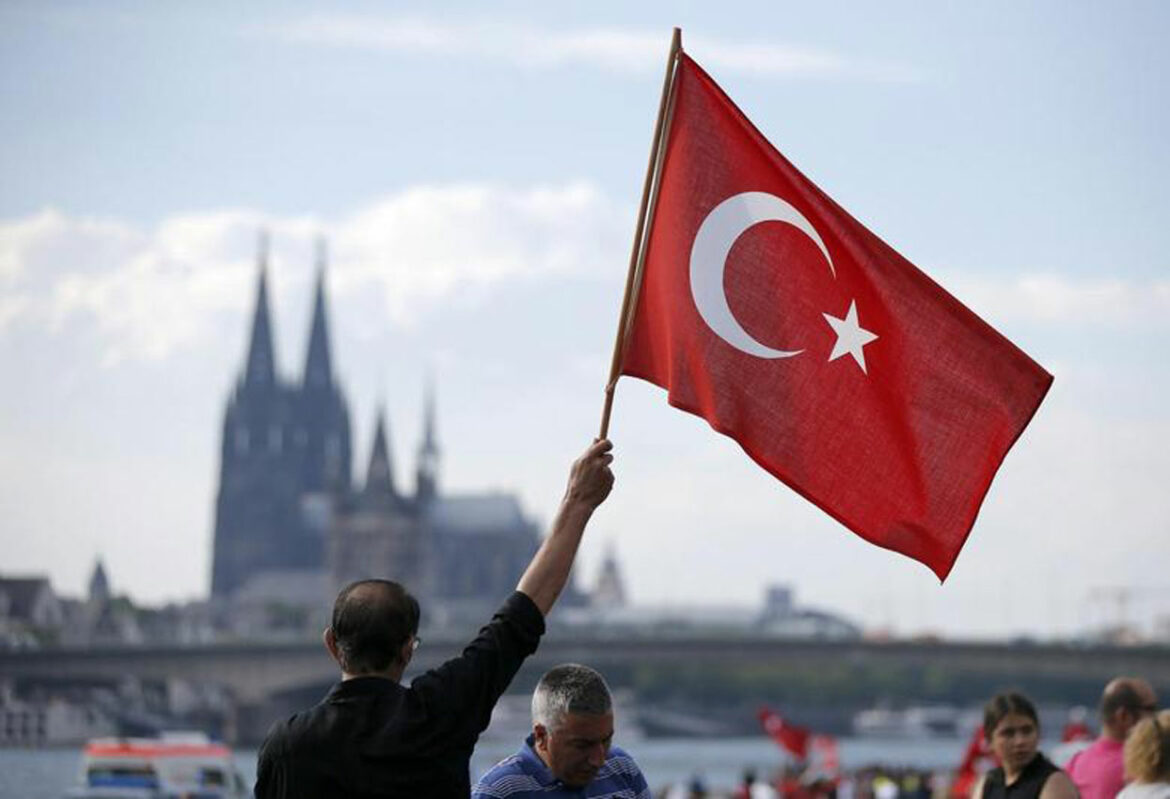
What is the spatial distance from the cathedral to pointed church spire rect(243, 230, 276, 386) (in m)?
0.07

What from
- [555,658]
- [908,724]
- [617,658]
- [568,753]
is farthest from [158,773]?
[908,724]

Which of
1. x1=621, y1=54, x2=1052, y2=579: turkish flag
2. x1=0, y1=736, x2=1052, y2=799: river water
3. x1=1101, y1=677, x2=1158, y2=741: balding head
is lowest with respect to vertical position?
x1=1101, y1=677, x2=1158, y2=741: balding head

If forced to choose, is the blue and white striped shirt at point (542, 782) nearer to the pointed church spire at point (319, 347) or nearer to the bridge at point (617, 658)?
the bridge at point (617, 658)

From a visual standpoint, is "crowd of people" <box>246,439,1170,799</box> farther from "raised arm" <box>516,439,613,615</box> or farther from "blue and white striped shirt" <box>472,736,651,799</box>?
"blue and white striped shirt" <box>472,736,651,799</box>

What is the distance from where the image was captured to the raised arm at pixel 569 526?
5.63 m

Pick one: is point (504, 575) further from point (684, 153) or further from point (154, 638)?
point (684, 153)

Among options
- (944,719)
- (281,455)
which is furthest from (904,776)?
(281,455)

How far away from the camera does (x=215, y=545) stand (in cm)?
18825

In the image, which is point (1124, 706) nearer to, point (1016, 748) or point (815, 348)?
point (1016, 748)

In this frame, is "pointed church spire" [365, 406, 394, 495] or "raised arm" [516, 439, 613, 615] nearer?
"raised arm" [516, 439, 613, 615]

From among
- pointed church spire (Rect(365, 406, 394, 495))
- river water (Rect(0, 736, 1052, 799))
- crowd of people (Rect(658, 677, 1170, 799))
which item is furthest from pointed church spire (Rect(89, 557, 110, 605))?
crowd of people (Rect(658, 677, 1170, 799))

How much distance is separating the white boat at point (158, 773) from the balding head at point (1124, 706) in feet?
80.2

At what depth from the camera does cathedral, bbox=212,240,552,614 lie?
583 ft

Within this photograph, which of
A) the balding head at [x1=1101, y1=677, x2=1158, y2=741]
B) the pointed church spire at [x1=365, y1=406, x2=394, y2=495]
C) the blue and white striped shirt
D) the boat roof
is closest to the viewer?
the blue and white striped shirt
